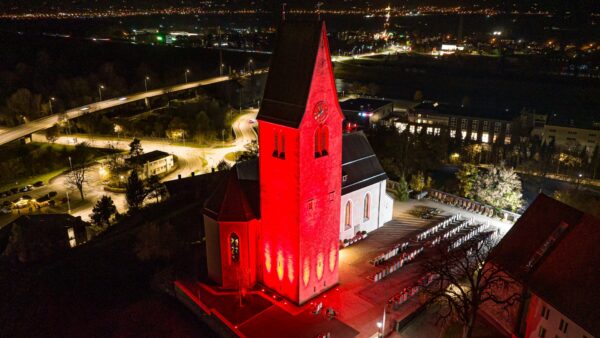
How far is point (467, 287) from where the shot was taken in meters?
34.2

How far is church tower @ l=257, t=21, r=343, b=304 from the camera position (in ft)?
93.9

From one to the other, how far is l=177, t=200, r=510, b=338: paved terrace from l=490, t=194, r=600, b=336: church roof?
304 inches

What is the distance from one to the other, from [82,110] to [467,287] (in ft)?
260

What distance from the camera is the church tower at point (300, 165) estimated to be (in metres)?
28.6

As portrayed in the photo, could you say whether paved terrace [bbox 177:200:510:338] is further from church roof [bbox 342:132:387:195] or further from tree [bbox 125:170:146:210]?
tree [bbox 125:170:146:210]

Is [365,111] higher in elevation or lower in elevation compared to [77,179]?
higher

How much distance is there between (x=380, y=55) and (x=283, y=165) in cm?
17727

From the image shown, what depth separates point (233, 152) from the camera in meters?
80.2

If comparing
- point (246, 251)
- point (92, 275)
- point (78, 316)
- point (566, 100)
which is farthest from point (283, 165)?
point (566, 100)

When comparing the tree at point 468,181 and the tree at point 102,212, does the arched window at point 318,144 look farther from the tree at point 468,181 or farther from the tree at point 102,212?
the tree at point 102,212

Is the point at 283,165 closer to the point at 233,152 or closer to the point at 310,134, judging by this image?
the point at 310,134

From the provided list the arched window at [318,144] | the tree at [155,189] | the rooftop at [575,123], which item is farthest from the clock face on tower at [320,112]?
the rooftop at [575,123]

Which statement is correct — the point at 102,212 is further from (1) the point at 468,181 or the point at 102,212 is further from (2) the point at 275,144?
(1) the point at 468,181

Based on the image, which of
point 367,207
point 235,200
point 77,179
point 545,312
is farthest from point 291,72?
point 77,179
